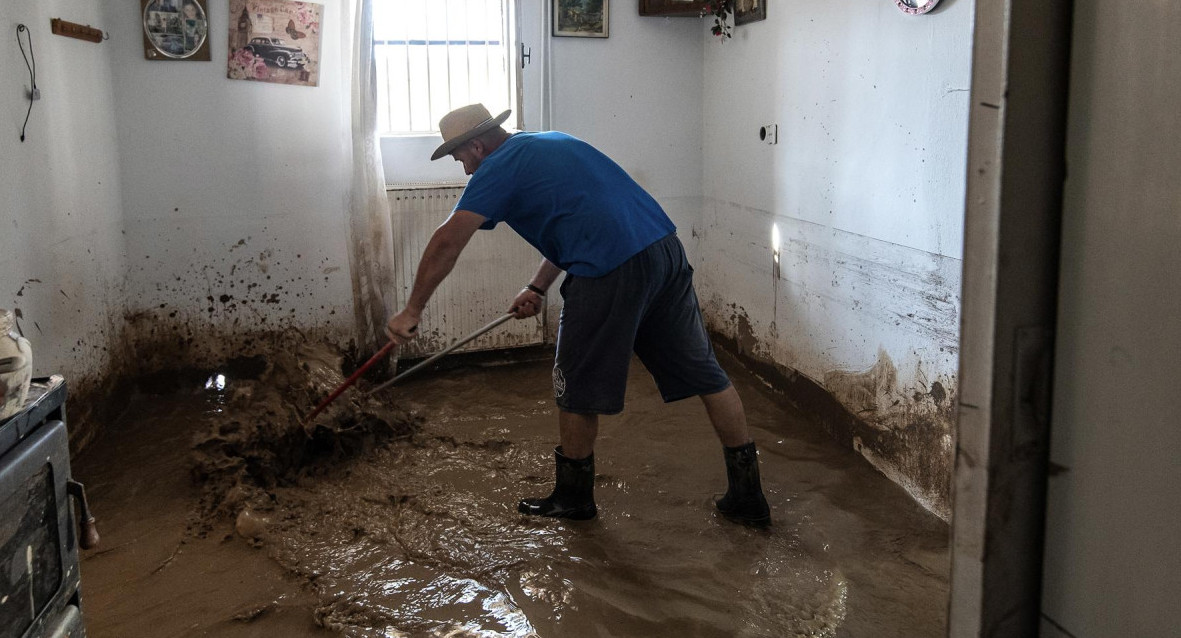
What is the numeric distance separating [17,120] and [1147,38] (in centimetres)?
322

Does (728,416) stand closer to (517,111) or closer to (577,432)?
(577,432)

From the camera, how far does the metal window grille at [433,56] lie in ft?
13.6

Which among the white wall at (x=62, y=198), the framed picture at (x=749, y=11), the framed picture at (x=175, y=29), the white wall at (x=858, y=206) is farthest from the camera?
the framed picture at (x=749, y=11)

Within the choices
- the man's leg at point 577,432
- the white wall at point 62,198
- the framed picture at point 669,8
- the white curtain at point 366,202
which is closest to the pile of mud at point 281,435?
the white curtain at point 366,202

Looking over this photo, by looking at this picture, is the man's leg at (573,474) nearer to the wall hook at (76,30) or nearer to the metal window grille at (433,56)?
the metal window grille at (433,56)

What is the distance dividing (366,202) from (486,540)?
6.30 feet

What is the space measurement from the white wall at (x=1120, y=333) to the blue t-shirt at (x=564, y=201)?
184 centimetres

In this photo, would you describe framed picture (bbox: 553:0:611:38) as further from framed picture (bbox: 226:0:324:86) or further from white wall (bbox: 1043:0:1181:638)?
white wall (bbox: 1043:0:1181:638)

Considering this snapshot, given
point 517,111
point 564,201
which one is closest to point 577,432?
point 564,201

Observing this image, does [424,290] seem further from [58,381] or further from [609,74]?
[609,74]

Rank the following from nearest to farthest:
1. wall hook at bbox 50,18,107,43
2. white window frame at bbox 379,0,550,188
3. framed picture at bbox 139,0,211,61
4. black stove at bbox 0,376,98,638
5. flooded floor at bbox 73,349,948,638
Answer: black stove at bbox 0,376,98,638 < flooded floor at bbox 73,349,948,638 < wall hook at bbox 50,18,107,43 < framed picture at bbox 139,0,211,61 < white window frame at bbox 379,0,550,188

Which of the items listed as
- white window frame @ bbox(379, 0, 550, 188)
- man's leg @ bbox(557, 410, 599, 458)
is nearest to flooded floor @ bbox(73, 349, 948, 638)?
man's leg @ bbox(557, 410, 599, 458)

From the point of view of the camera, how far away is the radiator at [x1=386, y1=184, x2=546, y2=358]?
166 inches

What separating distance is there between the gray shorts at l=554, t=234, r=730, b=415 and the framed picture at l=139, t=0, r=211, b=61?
2263mm
